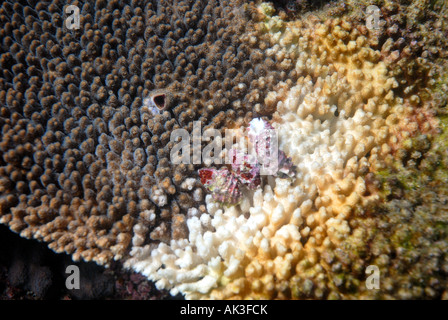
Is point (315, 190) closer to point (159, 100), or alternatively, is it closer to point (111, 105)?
point (159, 100)

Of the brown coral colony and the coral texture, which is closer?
the coral texture

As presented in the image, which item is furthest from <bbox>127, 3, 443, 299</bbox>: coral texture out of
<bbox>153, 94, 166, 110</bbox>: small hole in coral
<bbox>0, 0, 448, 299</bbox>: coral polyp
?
<bbox>153, 94, 166, 110</bbox>: small hole in coral

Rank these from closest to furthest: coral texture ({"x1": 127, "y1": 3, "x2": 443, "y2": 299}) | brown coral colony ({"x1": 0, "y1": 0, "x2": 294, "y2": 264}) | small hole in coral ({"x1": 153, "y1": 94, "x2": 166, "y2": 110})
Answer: coral texture ({"x1": 127, "y1": 3, "x2": 443, "y2": 299}) → brown coral colony ({"x1": 0, "y1": 0, "x2": 294, "y2": 264}) → small hole in coral ({"x1": 153, "y1": 94, "x2": 166, "y2": 110})

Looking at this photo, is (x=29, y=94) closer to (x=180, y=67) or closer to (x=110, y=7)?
(x=110, y=7)

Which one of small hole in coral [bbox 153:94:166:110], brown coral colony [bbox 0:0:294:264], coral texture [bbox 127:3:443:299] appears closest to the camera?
coral texture [bbox 127:3:443:299]

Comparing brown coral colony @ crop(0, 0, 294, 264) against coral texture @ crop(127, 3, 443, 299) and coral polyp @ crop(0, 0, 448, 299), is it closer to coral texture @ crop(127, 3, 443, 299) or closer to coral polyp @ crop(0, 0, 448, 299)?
coral polyp @ crop(0, 0, 448, 299)

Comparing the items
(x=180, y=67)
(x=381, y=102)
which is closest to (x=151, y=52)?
(x=180, y=67)

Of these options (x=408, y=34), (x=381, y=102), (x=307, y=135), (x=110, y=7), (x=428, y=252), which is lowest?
(x=428, y=252)
